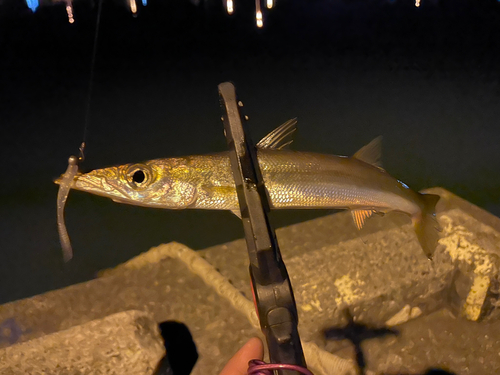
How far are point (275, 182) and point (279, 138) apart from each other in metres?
0.20

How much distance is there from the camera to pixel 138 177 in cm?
164

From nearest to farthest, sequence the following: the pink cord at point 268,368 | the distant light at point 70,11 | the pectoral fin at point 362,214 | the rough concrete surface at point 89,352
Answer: the pink cord at point 268,368 < the pectoral fin at point 362,214 < the rough concrete surface at point 89,352 < the distant light at point 70,11

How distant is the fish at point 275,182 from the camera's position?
5.31 ft

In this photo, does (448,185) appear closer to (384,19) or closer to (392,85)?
(392,85)

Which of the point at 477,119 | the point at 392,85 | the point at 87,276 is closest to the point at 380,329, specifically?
the point at 87,276

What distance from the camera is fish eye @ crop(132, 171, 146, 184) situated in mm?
1629

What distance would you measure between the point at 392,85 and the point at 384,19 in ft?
10.1

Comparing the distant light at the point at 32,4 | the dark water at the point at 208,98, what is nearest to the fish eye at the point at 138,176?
the dark water at the point at 208,98

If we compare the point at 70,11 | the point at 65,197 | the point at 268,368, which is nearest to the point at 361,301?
the point at 268,368

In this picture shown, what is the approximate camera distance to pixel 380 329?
2.52 metres

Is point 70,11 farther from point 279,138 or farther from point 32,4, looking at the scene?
point 279,138

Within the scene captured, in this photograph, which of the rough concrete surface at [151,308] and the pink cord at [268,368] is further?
the rough concrete surface at [151,308]

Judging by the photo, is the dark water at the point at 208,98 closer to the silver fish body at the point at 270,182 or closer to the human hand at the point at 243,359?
the silver fish body at the point at 270,182

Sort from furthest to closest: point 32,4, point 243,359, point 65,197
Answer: point 32,4
point 65,197
point 243,359
